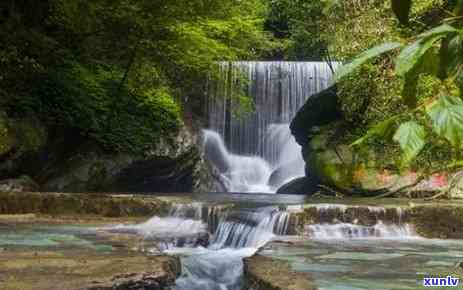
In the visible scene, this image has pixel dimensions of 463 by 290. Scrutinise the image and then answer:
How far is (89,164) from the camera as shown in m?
14.6

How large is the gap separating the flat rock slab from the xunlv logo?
91.0 inches

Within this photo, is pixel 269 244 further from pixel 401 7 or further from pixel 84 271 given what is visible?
pixel 401 7

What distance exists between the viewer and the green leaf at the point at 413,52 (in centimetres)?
85

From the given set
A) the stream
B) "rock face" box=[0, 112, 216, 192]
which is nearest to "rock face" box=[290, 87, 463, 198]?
"rock face" box=[0, 112, 216, 192]

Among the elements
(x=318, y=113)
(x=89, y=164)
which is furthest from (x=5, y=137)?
(x=318, y=113)

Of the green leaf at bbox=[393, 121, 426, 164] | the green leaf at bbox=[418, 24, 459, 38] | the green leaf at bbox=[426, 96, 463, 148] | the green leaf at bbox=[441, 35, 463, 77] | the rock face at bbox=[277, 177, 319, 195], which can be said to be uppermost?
the green leaf at bbox=[418, 24, 459, 38]

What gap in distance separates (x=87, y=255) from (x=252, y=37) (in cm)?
1276

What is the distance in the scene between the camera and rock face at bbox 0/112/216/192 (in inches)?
A: 491

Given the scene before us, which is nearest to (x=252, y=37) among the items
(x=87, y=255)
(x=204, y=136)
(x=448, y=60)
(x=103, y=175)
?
(x=204, y=136)

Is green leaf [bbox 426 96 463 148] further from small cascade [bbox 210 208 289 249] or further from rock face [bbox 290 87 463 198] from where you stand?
rock face [bbox 290 87 463 198]

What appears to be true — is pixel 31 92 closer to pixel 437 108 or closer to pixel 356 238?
pixel 356 238

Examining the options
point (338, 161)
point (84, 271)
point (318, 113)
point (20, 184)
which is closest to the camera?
point (84, 271)

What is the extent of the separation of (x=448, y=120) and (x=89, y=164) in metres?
14.3

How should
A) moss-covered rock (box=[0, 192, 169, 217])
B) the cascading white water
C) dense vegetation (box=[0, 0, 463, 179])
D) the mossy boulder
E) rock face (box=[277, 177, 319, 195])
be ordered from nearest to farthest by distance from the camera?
the cascading white water
moss-covered rock (box=[0, 192, 169, 217])
dense vegetation (box=[0, 0, 463, 179])
the mossy boulder
rock face (box=[277, 177, 319, 195])
